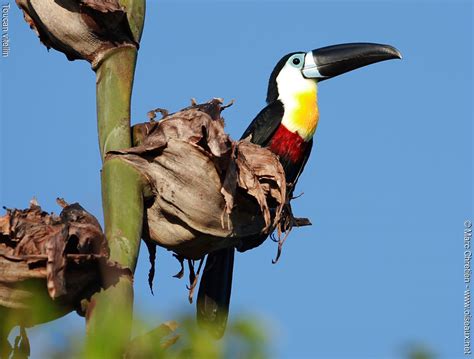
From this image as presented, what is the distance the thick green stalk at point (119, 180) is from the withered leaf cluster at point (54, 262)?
44 millimetres

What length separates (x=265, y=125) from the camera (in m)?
6.29

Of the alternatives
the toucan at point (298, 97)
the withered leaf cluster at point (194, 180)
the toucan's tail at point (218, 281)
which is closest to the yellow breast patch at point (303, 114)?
the toucan at point (298, 97)

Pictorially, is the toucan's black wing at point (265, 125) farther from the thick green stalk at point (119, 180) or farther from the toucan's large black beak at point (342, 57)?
the thick green stalk at point (119, 180)

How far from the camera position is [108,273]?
2.06 m

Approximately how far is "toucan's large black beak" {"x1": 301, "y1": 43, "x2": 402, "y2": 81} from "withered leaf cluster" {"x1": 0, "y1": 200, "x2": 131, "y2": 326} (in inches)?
162

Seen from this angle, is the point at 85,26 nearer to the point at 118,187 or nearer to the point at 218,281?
the point at 118,187

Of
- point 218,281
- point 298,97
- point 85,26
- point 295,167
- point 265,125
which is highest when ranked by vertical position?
point 85,26

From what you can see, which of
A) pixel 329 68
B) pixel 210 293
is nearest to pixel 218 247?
pixel 210 293

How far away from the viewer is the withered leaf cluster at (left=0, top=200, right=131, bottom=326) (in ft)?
6.81

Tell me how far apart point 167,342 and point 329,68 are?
5471 mm

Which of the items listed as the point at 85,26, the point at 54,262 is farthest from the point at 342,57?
the point at 54,262

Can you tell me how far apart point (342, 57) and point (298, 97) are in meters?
0.53

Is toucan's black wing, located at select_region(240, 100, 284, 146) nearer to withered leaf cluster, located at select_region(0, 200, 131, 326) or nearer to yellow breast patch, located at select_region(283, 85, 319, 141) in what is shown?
yellow breast patch, located at select_region(283, 85, 319, 141)

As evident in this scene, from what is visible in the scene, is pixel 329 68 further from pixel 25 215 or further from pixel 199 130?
pixel 25 215
